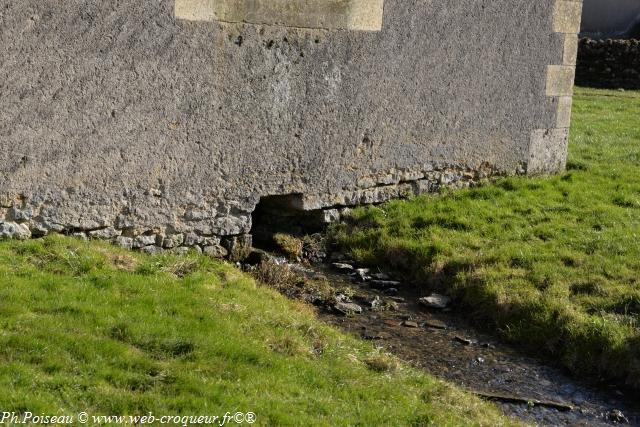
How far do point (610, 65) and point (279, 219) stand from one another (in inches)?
633

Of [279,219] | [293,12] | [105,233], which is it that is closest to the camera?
[105,233]

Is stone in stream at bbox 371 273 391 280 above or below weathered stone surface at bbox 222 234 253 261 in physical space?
below

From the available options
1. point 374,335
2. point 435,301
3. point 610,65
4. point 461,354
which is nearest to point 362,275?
point 435,301

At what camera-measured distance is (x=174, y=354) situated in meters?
5.42

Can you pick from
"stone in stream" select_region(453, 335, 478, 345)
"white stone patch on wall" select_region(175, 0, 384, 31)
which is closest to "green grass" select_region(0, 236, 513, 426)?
"stone in stream" select_region(453, 335, 478, 345)

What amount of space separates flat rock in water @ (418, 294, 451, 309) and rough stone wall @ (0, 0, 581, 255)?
157cm

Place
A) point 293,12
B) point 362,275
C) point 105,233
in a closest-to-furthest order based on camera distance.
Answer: point 105,233 → point 293,12 → point 362,275

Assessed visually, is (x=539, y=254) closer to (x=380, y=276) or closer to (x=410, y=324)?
(x=380, y=276)

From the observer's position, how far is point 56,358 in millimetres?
5004

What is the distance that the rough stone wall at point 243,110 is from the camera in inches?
268

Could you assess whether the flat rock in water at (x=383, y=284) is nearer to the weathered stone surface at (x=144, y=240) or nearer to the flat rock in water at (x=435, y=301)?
the flat rock in water at (x=435, y=301)

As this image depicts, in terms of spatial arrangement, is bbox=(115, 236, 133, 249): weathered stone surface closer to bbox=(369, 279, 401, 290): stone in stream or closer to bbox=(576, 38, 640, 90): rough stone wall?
bbox=(369, 279, 401, 290): stone in stream

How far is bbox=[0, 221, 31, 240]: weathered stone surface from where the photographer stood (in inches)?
266

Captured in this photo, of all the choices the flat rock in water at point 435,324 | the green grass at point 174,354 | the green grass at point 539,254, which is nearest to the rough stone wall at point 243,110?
the green grass at point 539,254
